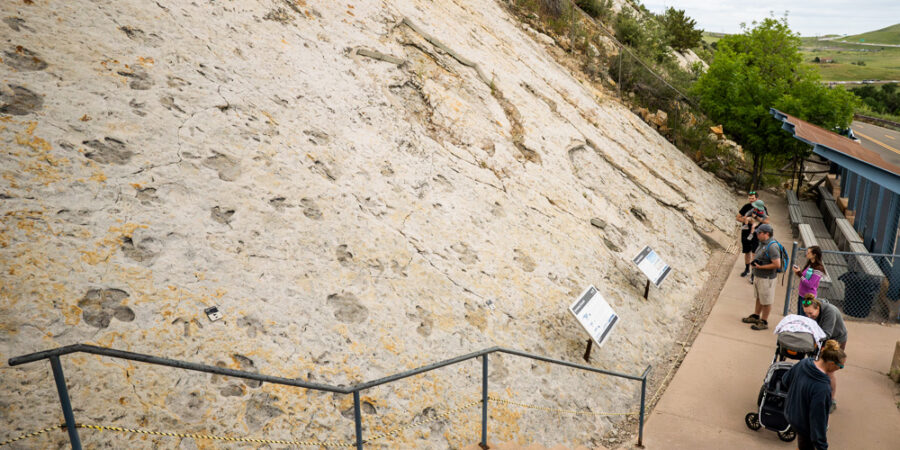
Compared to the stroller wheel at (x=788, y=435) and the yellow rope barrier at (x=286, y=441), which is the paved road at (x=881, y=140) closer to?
the stroller wheel at (x=788, y=435)

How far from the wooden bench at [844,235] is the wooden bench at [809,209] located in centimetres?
157

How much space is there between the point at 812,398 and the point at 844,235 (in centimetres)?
921

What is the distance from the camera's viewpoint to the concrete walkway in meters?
5.97

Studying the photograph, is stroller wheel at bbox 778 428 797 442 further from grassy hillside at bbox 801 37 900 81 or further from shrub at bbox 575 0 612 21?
grassy hillside at bbox 801 37 900 81

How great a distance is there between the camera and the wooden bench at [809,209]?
14.9 meters

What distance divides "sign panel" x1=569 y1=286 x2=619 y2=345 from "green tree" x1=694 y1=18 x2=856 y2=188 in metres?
12.5

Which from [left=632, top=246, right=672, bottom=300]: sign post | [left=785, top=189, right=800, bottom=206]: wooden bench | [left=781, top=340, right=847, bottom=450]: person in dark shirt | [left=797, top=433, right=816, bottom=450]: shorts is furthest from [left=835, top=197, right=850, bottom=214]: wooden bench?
[left=797, top=433, right=816, bottom=450]: shorts

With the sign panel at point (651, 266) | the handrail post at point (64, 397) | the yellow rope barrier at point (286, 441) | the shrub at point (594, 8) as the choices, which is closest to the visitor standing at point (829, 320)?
the sign panel at point (651, 266)

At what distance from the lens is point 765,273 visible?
838 cm

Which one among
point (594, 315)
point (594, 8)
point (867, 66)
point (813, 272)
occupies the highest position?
point (867, 66)

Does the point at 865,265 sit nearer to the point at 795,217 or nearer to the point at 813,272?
the point at 813,272

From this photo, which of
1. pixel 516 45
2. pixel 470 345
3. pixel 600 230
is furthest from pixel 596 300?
pixel 516 45

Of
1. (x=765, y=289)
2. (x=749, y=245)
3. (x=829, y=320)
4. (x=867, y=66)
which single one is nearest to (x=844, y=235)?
(x=749, y=245)

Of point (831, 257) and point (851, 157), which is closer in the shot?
point (851, 157)
